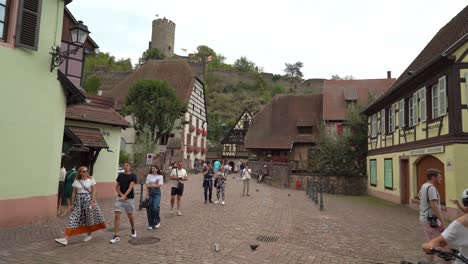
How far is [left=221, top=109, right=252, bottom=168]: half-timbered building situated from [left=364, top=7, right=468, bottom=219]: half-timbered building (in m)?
31.6

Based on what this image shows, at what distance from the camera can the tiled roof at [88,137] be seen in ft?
45.1

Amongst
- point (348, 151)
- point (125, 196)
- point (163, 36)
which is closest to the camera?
point (125, 196)

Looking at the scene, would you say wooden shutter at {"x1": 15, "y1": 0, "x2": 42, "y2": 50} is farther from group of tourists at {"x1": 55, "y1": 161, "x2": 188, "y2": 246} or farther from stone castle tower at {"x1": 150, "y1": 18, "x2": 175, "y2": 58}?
stone castle tower at {"x1": 150, "y1": 18, "x2": 175, "y2": 58}

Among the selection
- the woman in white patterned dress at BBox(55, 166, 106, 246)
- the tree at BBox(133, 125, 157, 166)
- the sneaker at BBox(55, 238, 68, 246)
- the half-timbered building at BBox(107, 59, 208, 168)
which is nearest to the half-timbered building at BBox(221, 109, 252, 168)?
the half-timbered building at BBox(107, 59, 208, 168)

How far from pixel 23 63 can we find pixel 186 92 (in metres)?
36.2

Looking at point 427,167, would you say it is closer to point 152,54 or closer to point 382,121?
point 382,121

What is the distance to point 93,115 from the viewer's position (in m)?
15.4

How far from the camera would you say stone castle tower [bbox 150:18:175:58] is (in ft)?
269

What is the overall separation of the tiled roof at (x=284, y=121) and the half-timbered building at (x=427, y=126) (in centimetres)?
1417

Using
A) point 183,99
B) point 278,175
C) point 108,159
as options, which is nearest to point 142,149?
point 278,175

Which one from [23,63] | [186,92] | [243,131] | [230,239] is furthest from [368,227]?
[243,131]

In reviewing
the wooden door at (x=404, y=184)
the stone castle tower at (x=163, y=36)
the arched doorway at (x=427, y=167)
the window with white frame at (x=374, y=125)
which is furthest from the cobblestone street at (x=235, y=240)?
the stone castle tower at (x=163, y=36)

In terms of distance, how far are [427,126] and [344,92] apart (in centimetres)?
2223

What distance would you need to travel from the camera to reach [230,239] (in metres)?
8.25
